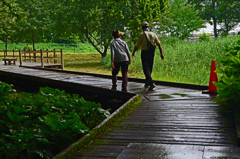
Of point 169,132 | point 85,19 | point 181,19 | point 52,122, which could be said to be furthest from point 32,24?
point 169,132

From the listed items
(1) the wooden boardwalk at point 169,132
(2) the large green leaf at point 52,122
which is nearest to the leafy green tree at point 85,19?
(1) the wooden boardwalk at point 169,132

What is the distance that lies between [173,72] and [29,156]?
11.7 metres

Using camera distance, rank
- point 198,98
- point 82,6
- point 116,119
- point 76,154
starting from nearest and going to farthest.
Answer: point 76,154, point 116,119, point 198,98, point 82,6

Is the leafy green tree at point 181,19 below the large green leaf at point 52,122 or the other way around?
the other way around

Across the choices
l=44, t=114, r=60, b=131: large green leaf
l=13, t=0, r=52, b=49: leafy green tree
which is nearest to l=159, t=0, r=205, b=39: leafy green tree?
l=13, t=0, r=52, b=49: leafy green tree

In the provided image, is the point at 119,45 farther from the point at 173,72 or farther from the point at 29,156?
the point at 173,72

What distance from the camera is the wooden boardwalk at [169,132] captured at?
3562 mm

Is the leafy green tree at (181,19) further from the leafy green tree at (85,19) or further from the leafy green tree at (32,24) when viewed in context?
the leafy green tree at (32,24)

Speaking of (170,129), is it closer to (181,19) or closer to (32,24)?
(181,19)

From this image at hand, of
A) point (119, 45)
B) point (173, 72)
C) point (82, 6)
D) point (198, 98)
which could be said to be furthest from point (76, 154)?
point (82, 6)

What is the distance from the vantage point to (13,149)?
12.3 ft

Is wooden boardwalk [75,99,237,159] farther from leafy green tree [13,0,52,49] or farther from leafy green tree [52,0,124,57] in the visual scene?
leafy green tree [13,0,52,49]

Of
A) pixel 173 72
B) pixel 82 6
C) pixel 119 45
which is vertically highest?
pixel 82 6

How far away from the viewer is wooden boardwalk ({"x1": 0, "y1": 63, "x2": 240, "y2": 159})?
3562mm
